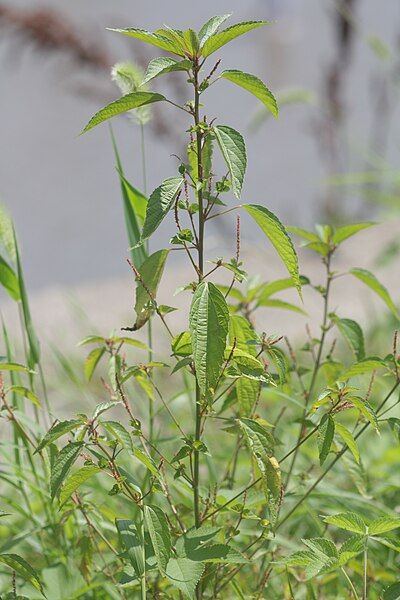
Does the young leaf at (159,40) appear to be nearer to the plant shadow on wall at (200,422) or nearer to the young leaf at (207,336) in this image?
the plant shadow on wall at (200,422)

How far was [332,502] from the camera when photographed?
148 cm

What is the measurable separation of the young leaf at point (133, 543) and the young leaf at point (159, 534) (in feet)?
0.09

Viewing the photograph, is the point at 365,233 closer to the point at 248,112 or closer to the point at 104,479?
the point at 248,112

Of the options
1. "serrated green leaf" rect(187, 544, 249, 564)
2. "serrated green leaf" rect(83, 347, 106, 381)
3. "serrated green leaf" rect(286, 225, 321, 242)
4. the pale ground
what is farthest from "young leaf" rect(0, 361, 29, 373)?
the pale ground

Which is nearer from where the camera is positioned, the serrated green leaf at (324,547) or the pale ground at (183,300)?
the serrated green leaf at (324,547)

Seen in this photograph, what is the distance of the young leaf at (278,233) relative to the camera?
31.4 inches

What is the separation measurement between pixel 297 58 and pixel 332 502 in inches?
179

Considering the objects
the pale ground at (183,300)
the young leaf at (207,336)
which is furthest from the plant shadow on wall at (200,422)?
the pale ground at (183,300)

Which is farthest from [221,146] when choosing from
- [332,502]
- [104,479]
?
[104,479]

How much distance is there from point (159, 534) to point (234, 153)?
300mm

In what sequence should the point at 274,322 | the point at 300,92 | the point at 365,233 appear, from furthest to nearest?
the point at 365,233, the point at 274,322, the point at 300,92

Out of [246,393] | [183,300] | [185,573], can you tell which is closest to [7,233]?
[246,393]

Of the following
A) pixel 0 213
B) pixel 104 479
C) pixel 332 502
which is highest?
pixel 0 213

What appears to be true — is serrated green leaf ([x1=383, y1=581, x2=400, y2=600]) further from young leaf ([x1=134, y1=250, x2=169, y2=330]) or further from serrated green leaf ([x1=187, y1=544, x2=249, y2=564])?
young leaf ([x1=134, y1=250, x2=169, y2=330])
